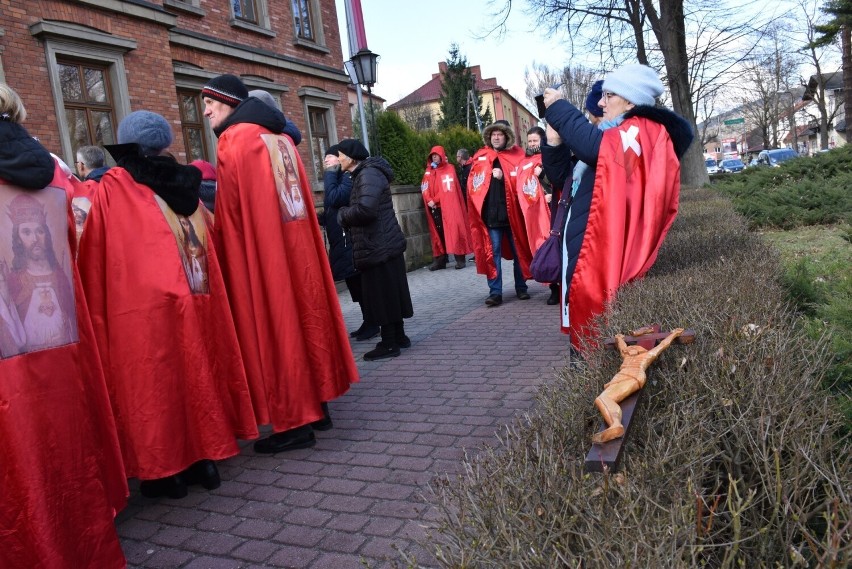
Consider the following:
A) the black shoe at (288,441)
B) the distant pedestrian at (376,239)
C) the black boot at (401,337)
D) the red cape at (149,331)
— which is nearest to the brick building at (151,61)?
the distant pedestrian at (376,239)

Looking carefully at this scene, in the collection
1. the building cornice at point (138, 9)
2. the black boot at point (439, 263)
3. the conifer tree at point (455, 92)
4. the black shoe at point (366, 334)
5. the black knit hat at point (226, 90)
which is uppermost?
the conifer tree at point (455, 92)

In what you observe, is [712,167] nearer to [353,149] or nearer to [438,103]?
[438,103]

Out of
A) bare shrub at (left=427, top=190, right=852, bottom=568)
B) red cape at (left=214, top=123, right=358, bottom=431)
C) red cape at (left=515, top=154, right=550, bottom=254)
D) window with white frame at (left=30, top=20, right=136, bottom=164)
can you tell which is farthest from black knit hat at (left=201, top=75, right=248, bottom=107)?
window with white frame at (left=30, top=20, right=136, bottom=164)

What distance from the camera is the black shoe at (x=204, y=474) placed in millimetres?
3633

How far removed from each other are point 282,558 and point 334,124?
17.8 meters

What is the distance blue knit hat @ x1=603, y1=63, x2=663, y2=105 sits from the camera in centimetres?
362

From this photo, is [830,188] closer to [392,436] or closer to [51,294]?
[392,436]

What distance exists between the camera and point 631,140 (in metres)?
3.52

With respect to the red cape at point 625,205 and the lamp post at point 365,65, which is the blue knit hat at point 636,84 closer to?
the red cape at point 625,205

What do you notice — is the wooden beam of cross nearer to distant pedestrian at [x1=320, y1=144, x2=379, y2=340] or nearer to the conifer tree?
distant pedestrian at [x1=320, y1=144, x2=379, y2=340]

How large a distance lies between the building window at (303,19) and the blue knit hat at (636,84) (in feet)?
53.3

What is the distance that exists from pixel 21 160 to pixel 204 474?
71.1 inches

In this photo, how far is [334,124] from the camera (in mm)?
19594

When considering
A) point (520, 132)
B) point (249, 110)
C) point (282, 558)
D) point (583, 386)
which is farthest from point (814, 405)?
point (520, 132)
